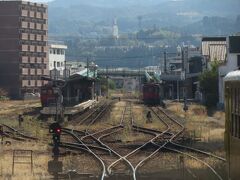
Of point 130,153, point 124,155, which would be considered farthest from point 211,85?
point 124,155

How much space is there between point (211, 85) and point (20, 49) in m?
65.0

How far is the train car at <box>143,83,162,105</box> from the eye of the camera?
6606 cm

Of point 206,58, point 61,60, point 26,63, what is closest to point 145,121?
point 206,58

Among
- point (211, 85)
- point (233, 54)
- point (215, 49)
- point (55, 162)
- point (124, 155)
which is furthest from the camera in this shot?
point (215, 49)

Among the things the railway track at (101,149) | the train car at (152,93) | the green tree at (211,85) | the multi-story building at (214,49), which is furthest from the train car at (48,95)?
the railway track at (101,149)

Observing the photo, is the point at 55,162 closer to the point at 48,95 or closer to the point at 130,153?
the point at 130,153

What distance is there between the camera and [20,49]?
113625 mm

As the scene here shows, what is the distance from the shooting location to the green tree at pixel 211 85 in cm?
5550

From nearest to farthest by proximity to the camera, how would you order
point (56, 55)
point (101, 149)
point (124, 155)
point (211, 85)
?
point (124, 155), point (101, 149), point (211, 85), point (56, 55)

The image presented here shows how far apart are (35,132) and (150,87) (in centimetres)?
→ 3777

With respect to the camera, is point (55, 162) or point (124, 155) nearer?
point (55, 162)

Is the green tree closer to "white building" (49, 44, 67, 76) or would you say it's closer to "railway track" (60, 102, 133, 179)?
"railway track" (60, 102, 133, 179)

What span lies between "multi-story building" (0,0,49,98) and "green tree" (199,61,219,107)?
59.3 m

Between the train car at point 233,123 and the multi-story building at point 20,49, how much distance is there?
328 feet
